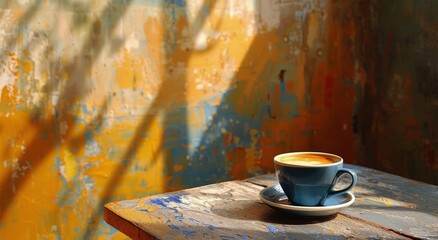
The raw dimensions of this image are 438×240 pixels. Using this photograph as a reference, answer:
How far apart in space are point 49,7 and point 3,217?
86cm

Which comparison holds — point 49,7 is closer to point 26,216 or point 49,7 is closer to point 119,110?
point 119,110

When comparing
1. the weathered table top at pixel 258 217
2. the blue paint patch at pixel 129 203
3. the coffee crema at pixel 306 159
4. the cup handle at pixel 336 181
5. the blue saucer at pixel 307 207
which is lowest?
the weathered table top at pixel 258 217

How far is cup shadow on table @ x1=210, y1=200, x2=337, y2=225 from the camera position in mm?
1140

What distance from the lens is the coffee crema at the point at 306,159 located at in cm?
118

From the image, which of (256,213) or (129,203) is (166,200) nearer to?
(129,203)

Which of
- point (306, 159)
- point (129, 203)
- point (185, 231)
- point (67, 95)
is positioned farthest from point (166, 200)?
point (67, 95)

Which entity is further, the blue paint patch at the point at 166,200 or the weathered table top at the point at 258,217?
the blue paint patch at the point at 166,200

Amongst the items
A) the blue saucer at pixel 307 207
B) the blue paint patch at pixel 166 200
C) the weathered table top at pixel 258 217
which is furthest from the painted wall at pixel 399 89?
the blue paint patch at pixel 166 200

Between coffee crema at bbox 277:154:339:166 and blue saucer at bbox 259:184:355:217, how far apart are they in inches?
3.6

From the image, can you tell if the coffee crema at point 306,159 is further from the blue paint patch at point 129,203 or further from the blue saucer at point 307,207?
the blue paint patch at point 129,203

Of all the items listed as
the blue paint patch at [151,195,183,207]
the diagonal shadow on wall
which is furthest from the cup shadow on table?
the diagonal shadow on wall

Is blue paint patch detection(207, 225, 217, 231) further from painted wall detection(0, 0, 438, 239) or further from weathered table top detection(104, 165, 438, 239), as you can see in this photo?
painted wall detection(0, 0, 438, 239)

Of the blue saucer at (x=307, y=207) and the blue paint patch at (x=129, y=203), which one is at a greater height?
the blue saucer at (x=307, y=207)

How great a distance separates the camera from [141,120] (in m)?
2.38
